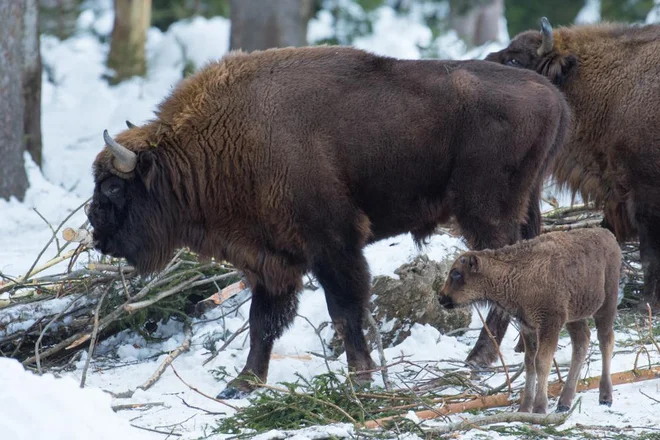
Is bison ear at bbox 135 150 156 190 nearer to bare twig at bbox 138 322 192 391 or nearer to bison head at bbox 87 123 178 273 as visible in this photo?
bison head at bbox 87 123 178 273

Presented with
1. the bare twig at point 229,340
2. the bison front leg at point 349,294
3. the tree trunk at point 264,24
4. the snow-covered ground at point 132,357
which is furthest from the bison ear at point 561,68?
the tree trunk at point 264,24

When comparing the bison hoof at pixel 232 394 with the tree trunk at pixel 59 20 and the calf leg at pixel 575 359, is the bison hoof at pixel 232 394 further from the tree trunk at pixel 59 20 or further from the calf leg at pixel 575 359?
the tree trunk at pixel 59 20

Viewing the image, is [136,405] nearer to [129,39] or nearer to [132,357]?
[132,357]

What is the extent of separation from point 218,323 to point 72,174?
21.5ft

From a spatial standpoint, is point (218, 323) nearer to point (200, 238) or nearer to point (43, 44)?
point (200, 238)

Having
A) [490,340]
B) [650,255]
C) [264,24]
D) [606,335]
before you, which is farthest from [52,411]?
[264,24]

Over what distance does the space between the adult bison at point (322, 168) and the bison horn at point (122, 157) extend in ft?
0.03

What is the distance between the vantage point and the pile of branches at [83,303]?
773 centimetres

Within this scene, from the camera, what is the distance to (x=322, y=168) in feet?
22.4

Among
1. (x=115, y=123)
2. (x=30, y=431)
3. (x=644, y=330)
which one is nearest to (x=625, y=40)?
(x=644, y=330)

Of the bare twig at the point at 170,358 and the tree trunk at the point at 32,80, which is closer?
the bare twig at the point at 170,358

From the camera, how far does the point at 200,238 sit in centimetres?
723

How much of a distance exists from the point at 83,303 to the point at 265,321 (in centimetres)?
168

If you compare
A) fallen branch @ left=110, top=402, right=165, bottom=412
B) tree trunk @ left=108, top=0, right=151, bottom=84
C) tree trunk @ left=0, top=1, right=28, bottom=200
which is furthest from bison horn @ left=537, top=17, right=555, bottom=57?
tree trunk @ left=108, top=0, right=151, bottom=84
